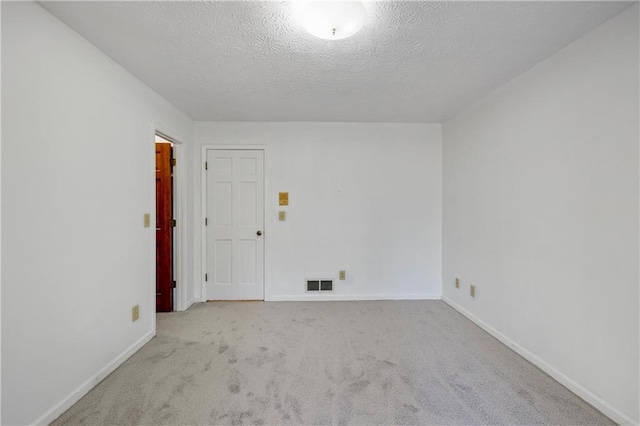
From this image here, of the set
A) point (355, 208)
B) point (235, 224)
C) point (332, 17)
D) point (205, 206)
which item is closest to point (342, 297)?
point (355, 208)

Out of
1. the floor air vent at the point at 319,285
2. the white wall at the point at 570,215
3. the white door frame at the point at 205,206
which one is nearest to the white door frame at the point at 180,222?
the white door frame at the point at 205,206

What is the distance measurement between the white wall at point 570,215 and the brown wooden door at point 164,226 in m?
3.41

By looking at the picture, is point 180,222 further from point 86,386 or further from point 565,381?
point 565,381

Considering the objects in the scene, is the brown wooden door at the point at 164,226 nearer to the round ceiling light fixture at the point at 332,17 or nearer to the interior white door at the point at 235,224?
the interior white door at the point at 235,224

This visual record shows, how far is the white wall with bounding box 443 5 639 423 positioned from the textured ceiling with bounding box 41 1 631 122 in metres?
0.22

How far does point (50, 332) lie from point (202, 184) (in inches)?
89.1

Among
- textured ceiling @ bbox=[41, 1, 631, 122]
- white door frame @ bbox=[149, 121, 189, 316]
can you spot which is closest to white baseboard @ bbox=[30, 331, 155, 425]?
white door frame @ bbox=[149, 121, 189, 316]

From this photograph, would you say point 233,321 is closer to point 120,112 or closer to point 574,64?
point 120,112

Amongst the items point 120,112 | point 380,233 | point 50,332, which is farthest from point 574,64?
point 50,332

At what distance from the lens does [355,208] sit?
3.70 meters

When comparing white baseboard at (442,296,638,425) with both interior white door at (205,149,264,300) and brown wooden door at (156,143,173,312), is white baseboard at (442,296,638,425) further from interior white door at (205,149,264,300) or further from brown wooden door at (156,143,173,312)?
brown wooden door at (156,143,173,312)

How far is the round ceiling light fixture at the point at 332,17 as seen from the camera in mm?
1458

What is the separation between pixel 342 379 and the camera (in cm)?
200

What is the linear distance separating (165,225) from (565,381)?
3824 mm
